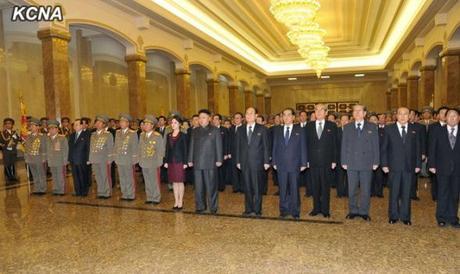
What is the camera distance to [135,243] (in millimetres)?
4402

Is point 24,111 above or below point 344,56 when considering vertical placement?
below

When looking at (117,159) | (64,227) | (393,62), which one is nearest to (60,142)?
(117,159)

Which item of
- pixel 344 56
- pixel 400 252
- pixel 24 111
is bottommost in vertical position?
pixel 400 252

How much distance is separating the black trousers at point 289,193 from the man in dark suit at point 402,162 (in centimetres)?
128

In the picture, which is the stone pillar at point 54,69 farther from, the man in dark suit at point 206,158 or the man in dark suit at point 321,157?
the man in dark suit at point 321,157

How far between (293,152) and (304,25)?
6068 millimetres

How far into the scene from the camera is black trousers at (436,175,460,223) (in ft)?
15.9

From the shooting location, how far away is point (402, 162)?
4984 millimetres

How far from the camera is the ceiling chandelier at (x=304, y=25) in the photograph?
8438 millimetres

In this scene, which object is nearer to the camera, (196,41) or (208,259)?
(208,259)

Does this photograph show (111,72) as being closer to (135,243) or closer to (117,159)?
(117,159)

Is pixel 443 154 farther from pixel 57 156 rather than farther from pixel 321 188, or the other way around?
pixel 57 156

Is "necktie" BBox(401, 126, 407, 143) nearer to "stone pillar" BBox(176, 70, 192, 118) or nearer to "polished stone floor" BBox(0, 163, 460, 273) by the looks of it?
"polished stone floor" BBox(0, 163, 460, 273)

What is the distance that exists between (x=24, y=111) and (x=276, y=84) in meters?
19.6
